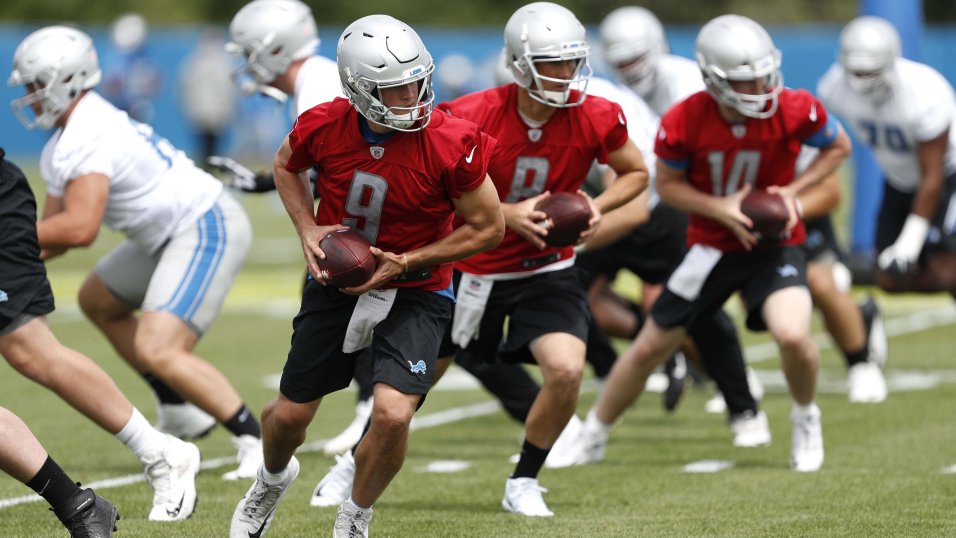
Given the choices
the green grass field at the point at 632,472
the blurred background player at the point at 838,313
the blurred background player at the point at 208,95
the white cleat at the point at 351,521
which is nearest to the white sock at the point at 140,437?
the green grass field at the point at 632,472

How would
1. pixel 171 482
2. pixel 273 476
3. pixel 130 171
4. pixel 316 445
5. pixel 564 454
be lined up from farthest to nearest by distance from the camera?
pixel 316 445 < pixel 564 454 < pixel 130 171 < pixel 171 482 < pixel 273 476

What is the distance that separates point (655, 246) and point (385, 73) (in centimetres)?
335

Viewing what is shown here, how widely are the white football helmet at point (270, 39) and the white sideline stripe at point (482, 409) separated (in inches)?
62.8

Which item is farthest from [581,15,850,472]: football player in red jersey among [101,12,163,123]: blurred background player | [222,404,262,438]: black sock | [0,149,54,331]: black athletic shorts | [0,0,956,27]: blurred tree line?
[0,0,956,27]: blurred tree line

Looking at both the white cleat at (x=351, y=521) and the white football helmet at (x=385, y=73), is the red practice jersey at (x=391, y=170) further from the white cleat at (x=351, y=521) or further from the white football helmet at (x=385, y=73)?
the white cleat at (x=351, y=521)

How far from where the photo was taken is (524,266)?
5.53 m

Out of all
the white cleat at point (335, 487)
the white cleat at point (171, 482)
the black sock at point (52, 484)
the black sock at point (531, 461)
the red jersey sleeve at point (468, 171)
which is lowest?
the white cleat at point (335, 487)

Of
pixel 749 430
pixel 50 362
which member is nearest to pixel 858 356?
pixel 749 430

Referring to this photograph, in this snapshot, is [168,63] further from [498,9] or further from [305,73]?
[305,73]

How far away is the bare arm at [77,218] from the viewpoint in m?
5.56

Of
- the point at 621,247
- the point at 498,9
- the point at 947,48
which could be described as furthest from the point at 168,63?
the point at 621,247

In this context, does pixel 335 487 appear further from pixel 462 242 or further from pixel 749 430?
pixel 749 430

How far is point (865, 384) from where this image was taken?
8.04 m

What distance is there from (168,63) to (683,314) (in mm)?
22395
